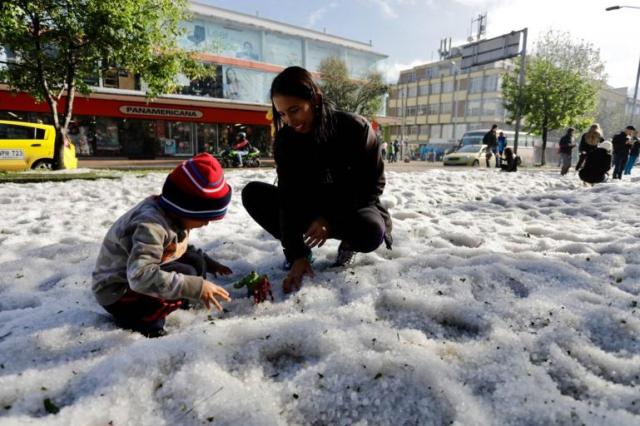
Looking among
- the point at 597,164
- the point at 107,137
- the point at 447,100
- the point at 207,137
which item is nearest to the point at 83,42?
the point at 597,164

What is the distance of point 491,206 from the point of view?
5691 millimetres

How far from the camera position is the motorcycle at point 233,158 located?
15.8 metres

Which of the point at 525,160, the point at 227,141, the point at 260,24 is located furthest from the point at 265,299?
the point at 260,24

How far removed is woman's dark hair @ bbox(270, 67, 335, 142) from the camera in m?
2.17

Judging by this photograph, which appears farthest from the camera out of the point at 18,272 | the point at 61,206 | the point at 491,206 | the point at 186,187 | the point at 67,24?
the point at 67,24

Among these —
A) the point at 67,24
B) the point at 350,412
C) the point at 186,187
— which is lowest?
the point at 350,412

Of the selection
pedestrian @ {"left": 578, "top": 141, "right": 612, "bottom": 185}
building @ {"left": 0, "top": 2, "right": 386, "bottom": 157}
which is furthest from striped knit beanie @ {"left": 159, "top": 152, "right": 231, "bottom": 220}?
building @ {"left": 0, "top": 2, "right": 386, "bottom": 157}

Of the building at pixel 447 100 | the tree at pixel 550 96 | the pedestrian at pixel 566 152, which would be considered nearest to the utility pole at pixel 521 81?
the tree at pixel 550 96

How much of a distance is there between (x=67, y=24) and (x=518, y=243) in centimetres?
1181

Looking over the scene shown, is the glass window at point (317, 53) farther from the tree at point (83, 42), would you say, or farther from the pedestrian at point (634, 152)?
the pedestrian at point (634, 152)

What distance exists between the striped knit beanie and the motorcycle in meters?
14.0

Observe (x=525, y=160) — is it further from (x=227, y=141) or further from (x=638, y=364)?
(x=638, y=364)

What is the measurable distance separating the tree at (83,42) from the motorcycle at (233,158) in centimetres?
372

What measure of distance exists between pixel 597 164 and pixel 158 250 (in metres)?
Answer: 9.94
